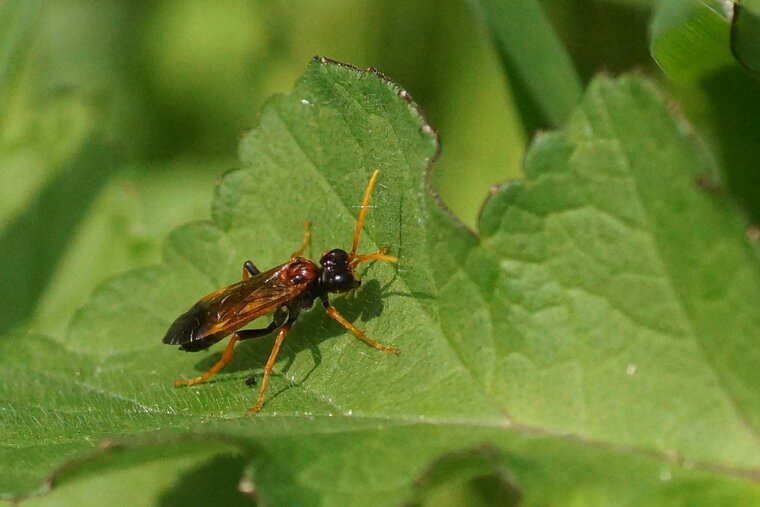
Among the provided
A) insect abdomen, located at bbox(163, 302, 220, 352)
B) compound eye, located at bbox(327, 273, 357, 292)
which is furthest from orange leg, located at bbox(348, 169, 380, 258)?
insect abdomen, located at bbox(163, 302, 220, 352)

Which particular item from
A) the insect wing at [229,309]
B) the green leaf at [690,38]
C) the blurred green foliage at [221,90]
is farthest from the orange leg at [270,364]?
the green leaf at [690,38]

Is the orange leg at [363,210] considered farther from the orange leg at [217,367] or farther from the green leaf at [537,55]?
the green leaf at [537,55]

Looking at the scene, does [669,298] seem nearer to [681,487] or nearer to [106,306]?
[681,487]

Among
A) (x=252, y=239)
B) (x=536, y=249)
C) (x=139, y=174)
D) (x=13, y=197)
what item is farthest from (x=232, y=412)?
(x=139, y=174)

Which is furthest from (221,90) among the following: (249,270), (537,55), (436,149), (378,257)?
(436,149)

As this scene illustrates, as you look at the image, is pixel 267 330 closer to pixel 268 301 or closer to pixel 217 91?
pixel 268 301

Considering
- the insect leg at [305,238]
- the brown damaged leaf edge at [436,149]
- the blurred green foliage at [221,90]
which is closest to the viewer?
the brown damaged leaf edge at [436,149]
